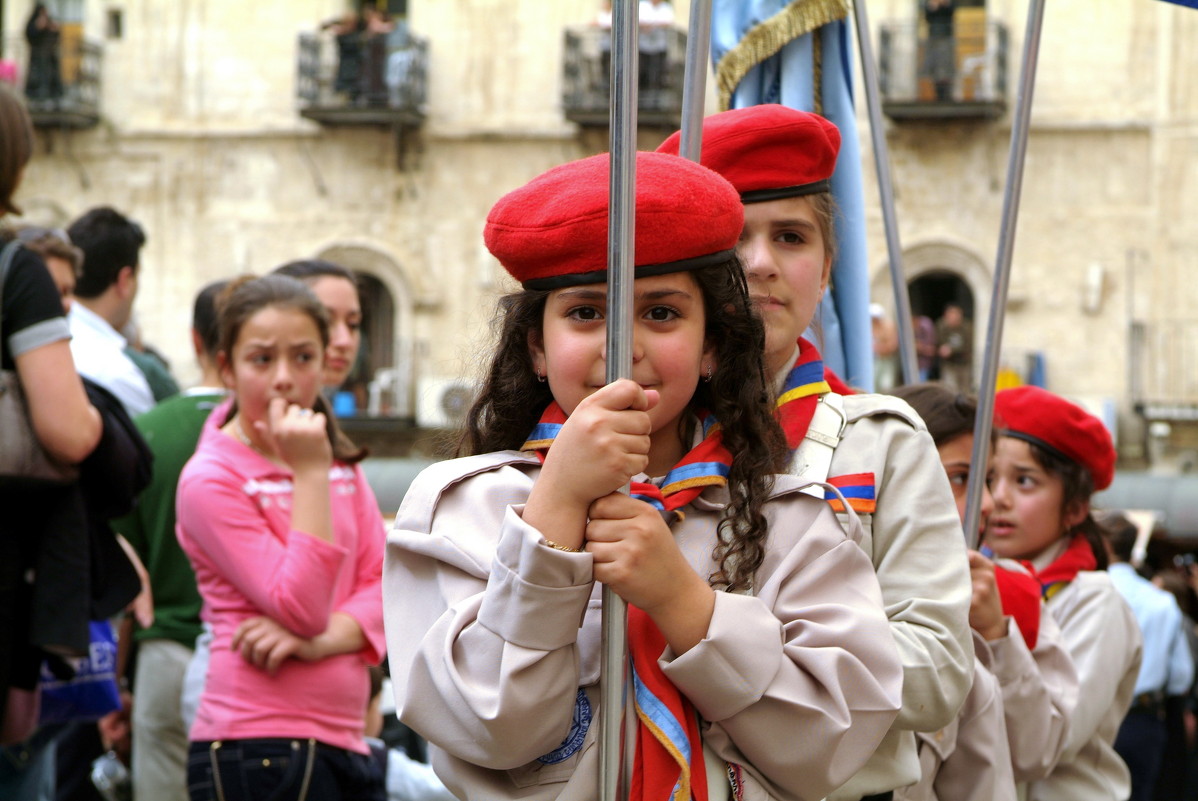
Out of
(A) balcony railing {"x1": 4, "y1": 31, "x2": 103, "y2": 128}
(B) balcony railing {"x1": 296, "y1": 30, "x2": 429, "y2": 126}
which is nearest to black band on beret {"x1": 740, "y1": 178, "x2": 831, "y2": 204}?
(B) balcony railing {"x1": 296, "y1": 30, "x2": 429, "y2": 126}

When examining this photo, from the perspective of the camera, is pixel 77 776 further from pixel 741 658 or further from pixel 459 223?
pixel 459 223

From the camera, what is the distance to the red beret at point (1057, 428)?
373 centimetres

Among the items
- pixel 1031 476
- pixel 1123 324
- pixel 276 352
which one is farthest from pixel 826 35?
pixel 1123 324

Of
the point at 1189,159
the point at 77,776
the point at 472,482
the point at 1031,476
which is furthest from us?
the point at 1189,159

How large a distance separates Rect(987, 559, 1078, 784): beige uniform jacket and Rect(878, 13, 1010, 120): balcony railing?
16796 mm

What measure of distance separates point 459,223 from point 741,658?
1926 centimetres

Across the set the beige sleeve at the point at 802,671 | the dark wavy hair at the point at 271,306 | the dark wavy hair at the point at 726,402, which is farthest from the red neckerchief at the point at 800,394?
the dark wavy hair at the point at 271,306

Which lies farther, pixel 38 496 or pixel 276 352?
pixel 276 352

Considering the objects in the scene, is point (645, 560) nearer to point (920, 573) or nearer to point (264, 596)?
point (920, 573)

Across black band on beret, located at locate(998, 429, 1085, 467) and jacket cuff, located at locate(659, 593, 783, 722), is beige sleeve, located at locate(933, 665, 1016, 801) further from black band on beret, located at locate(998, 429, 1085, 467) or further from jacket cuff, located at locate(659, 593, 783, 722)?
black band on beret, located at locate(998, 429, 1085, 467)

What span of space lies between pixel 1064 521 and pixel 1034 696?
0.97 metres

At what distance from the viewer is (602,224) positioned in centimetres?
184

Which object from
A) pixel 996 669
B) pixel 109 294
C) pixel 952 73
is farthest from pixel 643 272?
pixel 952 73

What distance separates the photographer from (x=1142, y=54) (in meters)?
19.4
